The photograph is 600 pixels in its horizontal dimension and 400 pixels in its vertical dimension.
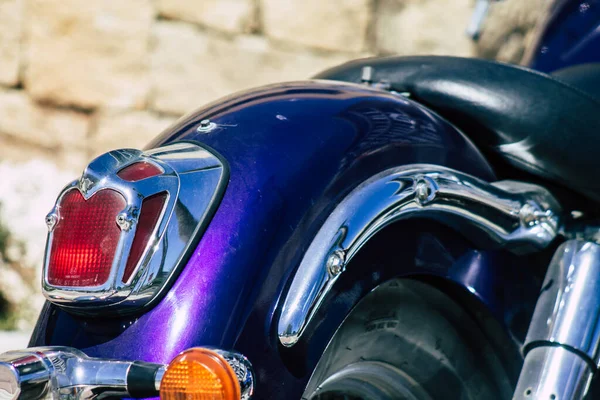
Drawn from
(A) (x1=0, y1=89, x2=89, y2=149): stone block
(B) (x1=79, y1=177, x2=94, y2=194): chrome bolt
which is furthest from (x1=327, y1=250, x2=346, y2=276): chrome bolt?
(A) (x1=0, y1=89, x2=89, y2=149): stone block

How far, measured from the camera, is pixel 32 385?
73 cm

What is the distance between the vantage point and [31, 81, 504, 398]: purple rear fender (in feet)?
2.66

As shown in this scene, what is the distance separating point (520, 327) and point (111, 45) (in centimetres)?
261

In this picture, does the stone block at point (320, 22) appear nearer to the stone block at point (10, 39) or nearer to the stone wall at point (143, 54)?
the stone wall at point (143, 54)

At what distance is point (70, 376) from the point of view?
763mm

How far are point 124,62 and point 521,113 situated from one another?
2.57 metres

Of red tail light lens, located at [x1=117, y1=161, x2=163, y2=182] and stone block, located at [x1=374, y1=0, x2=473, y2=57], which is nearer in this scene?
red tail light lens, located at [x1=117, y1=161, x2=163, y2=182]

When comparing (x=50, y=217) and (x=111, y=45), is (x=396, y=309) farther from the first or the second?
(x=111, y=45)

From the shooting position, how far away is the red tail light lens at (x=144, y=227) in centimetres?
79

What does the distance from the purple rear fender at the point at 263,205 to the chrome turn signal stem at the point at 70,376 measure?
0.04 m

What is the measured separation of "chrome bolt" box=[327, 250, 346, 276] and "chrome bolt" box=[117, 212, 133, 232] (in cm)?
21

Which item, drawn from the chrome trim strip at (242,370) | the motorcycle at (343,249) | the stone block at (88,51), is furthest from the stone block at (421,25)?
the chrome trim strip at (242,370)

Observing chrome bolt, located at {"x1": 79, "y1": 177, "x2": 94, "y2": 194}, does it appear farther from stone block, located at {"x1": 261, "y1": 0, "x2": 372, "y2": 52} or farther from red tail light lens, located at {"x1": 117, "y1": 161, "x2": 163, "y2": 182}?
stone block, located at {"x1": 261, "y1": 0, "x2": 372, "y2": 52}

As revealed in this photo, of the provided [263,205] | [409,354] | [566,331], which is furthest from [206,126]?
[566,331]
